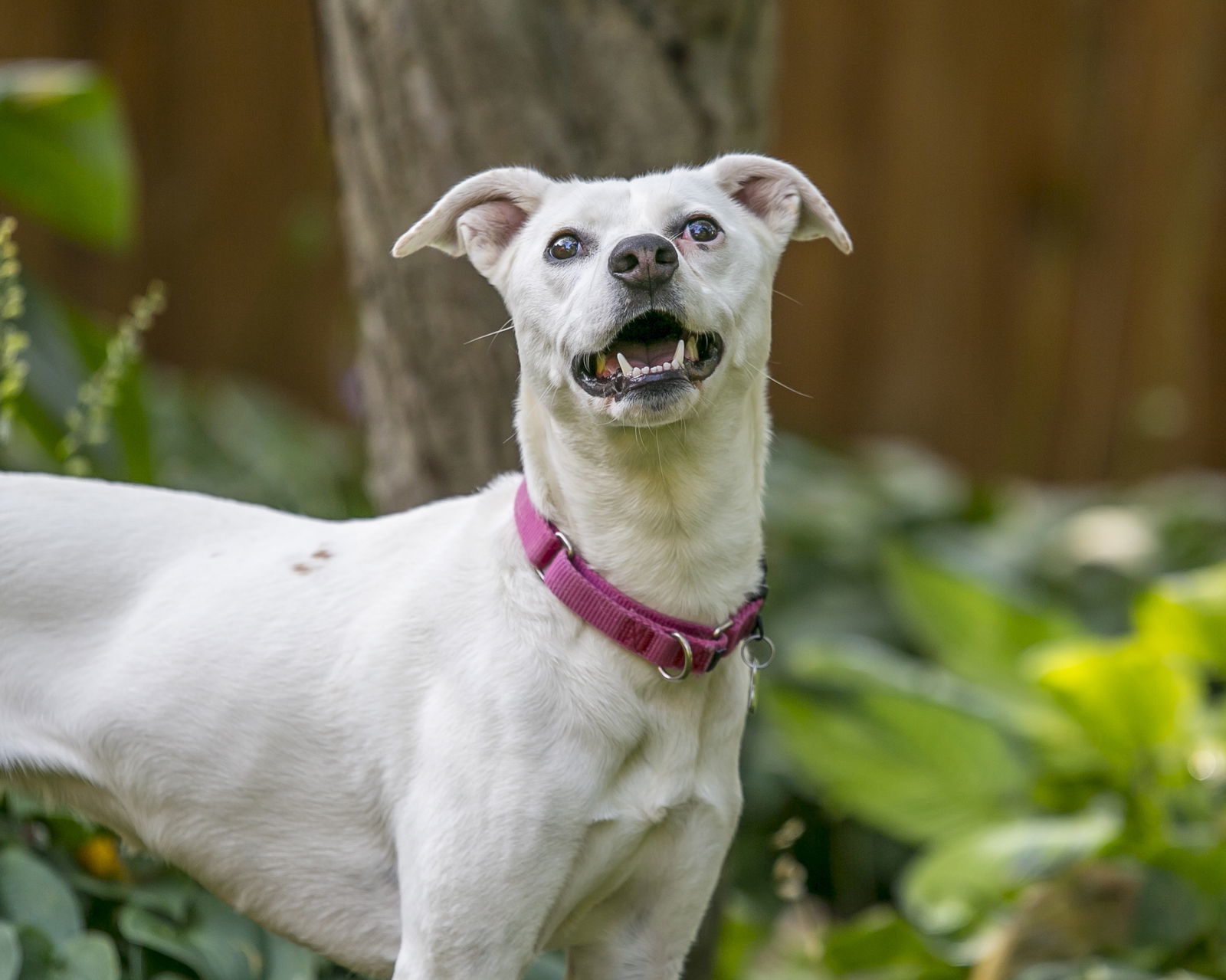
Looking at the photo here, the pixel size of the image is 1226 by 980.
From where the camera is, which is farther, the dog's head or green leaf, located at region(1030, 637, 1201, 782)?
green leaf, located at region(1030, 637, 1201, 782)

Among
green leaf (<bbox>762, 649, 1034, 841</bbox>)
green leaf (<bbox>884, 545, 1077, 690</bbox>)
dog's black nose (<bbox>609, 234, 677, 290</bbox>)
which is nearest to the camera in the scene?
dog's black nose (<bbox>609, 234, 677, 290</bbox>)

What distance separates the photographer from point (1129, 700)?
11.2 feet

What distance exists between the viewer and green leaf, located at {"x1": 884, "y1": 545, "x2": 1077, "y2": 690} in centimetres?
397

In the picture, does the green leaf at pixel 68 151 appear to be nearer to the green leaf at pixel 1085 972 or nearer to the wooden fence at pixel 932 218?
the wooden fence at pixel 932 218

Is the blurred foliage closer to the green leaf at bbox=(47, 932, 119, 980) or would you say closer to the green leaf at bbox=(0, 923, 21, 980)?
the green leaf at bbox=(47, 932, 119, 980)

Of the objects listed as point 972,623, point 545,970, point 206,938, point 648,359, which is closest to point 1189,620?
point 972,623

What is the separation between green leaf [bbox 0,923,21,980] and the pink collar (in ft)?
3.51

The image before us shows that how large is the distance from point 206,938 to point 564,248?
1.41 m

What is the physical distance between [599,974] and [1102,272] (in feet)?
16.3

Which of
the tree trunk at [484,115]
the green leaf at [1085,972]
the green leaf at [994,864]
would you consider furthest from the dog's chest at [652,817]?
the green leaf at [994,864]

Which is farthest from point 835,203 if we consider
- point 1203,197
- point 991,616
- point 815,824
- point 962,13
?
point 815,824

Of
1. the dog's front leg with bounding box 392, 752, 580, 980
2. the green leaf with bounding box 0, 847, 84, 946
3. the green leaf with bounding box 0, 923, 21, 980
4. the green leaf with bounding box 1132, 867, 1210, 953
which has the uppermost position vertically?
the dog's front leg with bounding box 392, 752, 580, 980

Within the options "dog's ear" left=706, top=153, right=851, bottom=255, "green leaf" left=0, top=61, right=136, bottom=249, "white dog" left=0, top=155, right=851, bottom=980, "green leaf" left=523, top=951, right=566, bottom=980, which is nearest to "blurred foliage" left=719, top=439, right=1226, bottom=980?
"green leaf" left=523, top=951, right=566, bottom=980

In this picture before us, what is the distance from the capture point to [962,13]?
5988 millimetres
